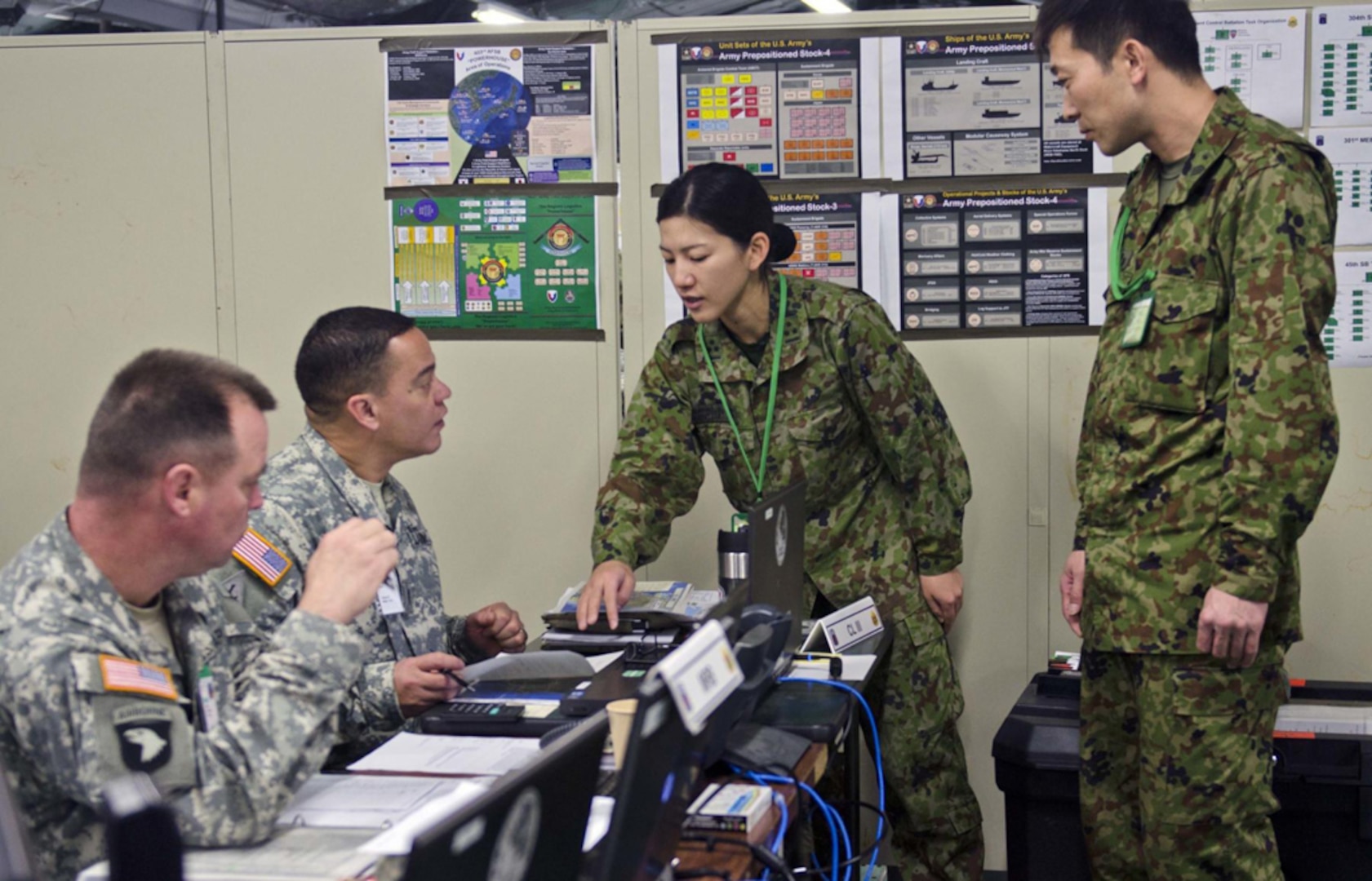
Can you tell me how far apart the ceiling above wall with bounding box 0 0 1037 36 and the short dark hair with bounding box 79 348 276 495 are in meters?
1.82

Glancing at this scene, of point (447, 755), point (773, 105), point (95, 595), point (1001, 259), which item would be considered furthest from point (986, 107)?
point (95, 595)

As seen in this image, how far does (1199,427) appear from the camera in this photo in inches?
77.2

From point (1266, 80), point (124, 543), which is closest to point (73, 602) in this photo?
point (124, 543)

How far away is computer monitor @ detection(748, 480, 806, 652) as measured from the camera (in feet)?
6.12

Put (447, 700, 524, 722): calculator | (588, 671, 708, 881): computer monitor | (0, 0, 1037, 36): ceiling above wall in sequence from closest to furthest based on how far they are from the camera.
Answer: (588, 671, 708, 881): computer monitor → (447, 700, 524, 722): calculator → (0, 0, 1037, 36): ceiling above wall

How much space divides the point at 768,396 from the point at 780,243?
32 cm

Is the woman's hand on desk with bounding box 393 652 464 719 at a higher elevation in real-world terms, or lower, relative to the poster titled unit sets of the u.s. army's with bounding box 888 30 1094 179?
lower

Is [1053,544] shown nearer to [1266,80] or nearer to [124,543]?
[1266,80]

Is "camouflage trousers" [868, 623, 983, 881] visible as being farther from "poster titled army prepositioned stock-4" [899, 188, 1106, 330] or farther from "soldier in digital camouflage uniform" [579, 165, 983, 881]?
"poster titled army prepositioned stock-4" [899, 188, 1106, 330]

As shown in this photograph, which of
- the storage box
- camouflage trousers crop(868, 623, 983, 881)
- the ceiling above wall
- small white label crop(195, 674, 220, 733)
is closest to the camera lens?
small white label crop(195, 674, 220, 733)

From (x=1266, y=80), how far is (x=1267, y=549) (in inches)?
58.1

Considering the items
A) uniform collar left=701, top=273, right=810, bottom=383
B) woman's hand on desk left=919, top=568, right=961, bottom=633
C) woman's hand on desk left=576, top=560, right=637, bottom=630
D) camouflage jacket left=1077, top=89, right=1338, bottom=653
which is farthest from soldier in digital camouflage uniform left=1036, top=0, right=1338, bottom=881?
woman's hand on desk left=576, top=560, right=637, bottom=630

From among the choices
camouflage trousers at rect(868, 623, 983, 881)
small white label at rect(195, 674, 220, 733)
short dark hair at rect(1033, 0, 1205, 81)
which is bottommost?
camouflage trousers at rect(868, 623, 983, 881)

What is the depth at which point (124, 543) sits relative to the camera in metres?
1.43
